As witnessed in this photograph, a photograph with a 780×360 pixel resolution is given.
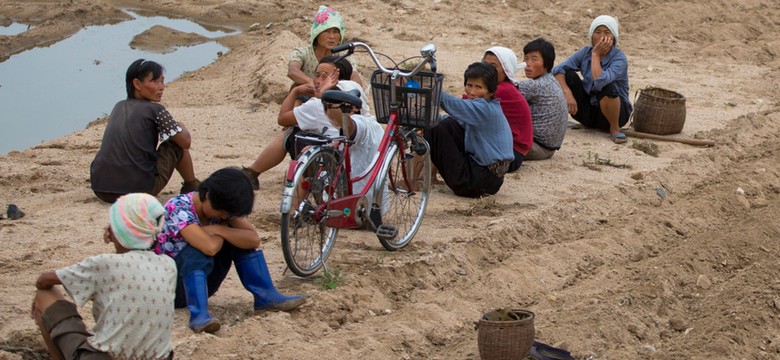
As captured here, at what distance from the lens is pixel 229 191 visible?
16.7 ft

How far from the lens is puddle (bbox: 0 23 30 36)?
15203 millimetres

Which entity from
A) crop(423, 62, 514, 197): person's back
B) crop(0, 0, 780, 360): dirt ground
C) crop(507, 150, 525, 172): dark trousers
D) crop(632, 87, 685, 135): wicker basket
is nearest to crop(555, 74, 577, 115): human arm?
crop(0, 0, 780, 360): dirt ground

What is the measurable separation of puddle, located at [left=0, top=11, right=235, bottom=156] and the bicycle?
496 centimetres

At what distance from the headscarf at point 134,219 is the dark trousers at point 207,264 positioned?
749 millimetres

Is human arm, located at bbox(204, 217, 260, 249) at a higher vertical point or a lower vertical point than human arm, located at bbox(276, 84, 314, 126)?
lower

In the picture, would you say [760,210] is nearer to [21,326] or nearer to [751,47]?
[21,326]

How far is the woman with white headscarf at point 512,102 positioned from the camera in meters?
8.09

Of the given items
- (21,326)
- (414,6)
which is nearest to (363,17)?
(414,6)

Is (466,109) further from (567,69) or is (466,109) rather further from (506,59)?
(567,69)

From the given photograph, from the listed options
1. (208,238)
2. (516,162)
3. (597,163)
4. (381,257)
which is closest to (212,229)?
(208,238)

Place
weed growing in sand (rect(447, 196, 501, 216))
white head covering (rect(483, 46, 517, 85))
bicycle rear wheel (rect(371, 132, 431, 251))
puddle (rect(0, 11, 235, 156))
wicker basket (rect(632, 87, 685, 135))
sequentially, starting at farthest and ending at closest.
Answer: puddle (rect(0, 11, 235, 156)) → wicker basket (rect(632, 87, 685, 135)) → white head covering (rect(483, 46, 517, 85)) → weed growing in sand (rect(447, 196, 501, 216)) → bicycle rear wheel (rect(371, 132, 431, 251))

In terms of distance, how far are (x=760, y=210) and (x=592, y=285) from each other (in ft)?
7.58

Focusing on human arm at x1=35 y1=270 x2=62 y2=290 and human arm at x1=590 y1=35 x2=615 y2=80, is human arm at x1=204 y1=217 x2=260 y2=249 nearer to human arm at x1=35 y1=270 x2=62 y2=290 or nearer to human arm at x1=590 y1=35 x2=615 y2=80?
human arm at x1=35 y1=270 x2=62 y2=290

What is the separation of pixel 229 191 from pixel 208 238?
28 cm
